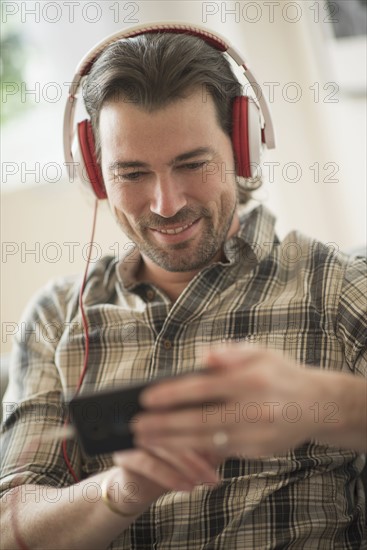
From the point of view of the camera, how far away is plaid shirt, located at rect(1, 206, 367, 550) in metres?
1.09

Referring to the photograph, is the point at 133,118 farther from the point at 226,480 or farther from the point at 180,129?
the point at 226,480

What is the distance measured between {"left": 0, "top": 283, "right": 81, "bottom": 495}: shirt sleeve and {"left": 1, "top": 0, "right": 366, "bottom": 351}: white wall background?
3.20 feet

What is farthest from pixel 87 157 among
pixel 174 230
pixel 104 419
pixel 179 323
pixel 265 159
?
pixel 265 159

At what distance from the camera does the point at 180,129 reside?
3.89 ft

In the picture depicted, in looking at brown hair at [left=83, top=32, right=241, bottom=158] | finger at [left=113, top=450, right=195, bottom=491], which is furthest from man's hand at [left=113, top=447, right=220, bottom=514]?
brown hair at [left=83, top=32, right=241, bottom=158]

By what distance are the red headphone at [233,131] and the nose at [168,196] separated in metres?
0.15

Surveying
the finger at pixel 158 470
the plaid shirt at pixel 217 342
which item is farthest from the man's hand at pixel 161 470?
the plaid shirt at pixel 217 342

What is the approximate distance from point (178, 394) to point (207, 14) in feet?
5.97

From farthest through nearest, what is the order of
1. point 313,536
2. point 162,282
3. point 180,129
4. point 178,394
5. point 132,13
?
point 132,13 < point 162,282 < point 180,129 < point 313,536 < point 178,394

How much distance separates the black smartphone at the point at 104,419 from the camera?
29.5 inches

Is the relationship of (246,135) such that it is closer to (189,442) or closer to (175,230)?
(175,230)

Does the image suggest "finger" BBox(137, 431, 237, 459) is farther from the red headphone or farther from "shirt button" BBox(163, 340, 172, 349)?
the red headphone

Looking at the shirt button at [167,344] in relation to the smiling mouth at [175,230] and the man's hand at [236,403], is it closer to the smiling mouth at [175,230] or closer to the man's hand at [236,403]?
the smiling mouth at [175,230]

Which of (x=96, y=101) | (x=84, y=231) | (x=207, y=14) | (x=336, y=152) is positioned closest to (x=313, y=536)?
(x=96, y=101)
